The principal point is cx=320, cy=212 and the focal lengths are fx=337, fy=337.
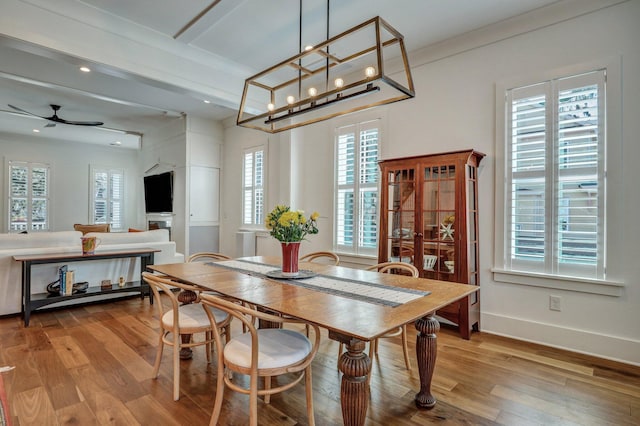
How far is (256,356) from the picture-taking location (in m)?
1.60

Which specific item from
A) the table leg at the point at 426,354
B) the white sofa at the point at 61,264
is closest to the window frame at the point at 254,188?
the white sofa at the point at 61,264

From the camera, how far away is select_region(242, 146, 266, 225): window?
19.2 feet

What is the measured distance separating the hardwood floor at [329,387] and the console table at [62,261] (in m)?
0.43

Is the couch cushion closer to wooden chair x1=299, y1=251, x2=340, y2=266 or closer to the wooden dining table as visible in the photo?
the wooden dining table

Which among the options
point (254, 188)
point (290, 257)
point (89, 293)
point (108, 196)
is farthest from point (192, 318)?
point (108, 196)

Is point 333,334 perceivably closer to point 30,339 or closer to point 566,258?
point 566,258

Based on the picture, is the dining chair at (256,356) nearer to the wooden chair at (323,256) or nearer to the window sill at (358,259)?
the wooden chair at (323,256)

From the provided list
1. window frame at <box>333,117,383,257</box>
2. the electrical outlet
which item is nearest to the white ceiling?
window frame at <box>333,117,383,257</box>

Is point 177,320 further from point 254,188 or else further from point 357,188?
point 254,188

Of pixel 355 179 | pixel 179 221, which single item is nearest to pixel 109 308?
pixel 179 221

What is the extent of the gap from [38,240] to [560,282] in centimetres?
544

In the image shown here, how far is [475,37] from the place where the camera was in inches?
134

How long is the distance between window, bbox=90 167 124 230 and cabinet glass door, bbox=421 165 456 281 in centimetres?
865

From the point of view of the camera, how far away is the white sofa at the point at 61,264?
366 cm
